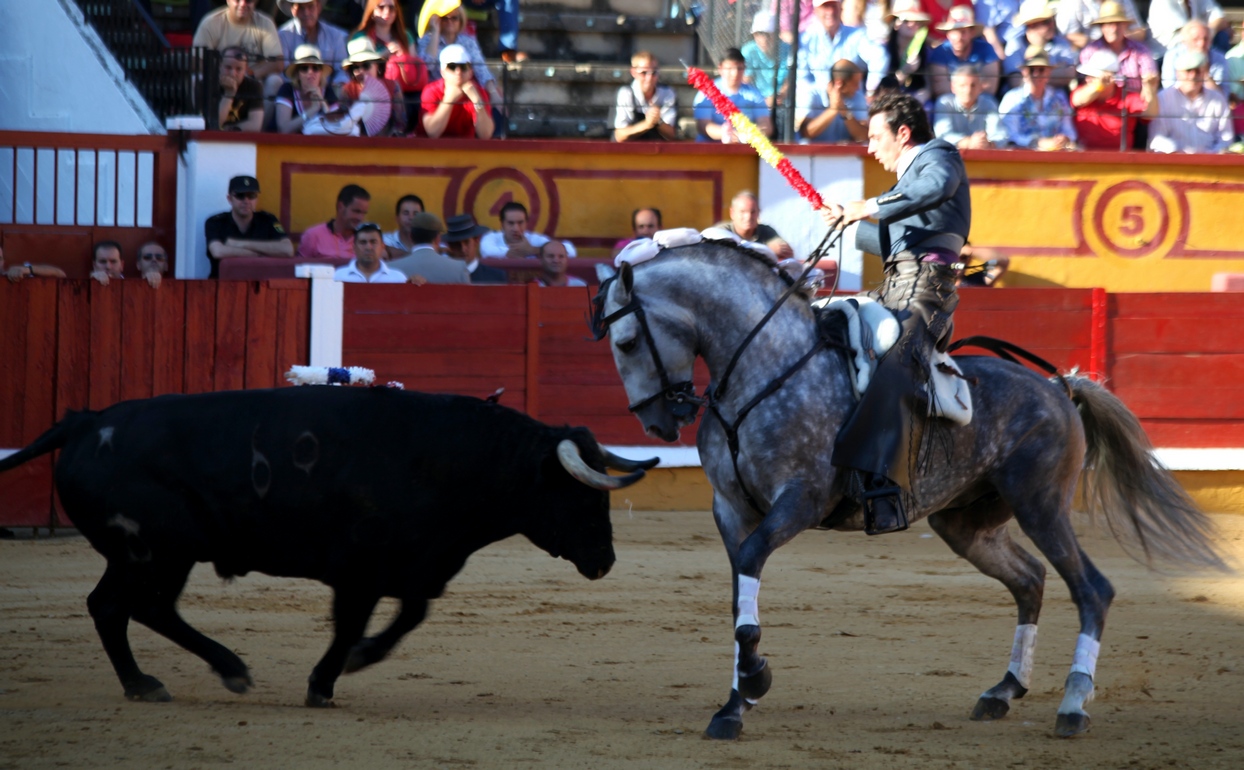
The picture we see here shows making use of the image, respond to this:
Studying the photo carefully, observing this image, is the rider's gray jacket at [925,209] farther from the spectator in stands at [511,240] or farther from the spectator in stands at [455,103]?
the spectator in stands at [455,103]

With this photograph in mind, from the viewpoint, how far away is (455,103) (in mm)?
9797

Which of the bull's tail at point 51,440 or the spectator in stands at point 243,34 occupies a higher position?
the spectator in stands at point 243,34

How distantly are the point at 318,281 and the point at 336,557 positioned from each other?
4281mm

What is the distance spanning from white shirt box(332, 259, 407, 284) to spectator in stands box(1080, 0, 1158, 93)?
5.21 meters

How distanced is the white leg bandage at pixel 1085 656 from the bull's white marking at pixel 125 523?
9.07 ft

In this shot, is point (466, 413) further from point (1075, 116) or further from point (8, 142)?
point (1075, 116)

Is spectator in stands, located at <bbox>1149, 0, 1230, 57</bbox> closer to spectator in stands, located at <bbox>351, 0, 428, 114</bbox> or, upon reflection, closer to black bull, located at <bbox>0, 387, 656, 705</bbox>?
spectator in stands, located at <bbox>351, 0, 428, 114</bbox>

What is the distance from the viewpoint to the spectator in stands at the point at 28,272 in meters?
8.20

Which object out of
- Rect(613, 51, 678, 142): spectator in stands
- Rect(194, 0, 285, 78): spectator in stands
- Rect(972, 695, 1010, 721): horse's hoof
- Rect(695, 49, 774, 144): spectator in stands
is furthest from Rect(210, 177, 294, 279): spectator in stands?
Rect(972, 695, 1010, 721): horse's hoof

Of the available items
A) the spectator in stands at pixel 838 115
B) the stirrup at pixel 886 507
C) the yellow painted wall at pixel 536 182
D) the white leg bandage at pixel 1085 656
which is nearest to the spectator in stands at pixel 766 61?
the spectator in stands at pixel 838 115

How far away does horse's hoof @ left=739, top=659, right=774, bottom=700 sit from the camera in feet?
13.9

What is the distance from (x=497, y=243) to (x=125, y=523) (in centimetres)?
534

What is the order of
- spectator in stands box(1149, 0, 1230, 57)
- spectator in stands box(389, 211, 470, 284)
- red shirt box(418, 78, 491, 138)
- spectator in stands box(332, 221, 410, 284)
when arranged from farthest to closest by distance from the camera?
spectator in stands box(1149, 0, 1230, 57)
red shirt box(418, 78, 491, 138)
spectator in stands box(389, 211, 470, 284)
spectator in stands box(332, 221, 410, 284)

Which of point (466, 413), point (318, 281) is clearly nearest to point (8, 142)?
point (318, 281)
